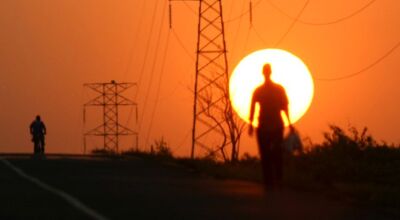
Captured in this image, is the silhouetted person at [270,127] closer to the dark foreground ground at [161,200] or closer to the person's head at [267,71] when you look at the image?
the person's head at [267,71]

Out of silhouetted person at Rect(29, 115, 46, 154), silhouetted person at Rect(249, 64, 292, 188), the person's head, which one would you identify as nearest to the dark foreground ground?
silhouetted person at Rect(249, 64, 292, 188)

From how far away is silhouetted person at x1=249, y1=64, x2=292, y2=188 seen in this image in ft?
68.5

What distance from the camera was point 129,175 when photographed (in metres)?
24.5

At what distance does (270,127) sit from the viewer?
827 inches

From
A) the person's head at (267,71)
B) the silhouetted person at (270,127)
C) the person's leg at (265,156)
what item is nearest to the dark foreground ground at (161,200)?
the person's leg at (265,156)

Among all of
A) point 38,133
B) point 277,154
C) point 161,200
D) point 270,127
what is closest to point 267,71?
point 270,127

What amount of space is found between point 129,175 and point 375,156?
11.0 meters

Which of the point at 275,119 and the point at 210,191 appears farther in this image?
the point at 275,119

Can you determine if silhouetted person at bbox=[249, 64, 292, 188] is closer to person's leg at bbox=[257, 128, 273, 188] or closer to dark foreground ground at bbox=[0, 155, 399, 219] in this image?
person's leg at bbox=[257, 128, 273, 188]

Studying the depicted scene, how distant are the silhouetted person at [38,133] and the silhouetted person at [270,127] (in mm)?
27234

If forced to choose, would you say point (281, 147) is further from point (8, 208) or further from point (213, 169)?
point (8, 208)

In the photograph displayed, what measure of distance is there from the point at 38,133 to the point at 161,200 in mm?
31274

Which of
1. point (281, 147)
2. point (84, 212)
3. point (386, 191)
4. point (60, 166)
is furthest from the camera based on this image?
point (60, 166)

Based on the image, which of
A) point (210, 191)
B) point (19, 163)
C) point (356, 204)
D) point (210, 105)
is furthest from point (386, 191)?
point (210, 105)
